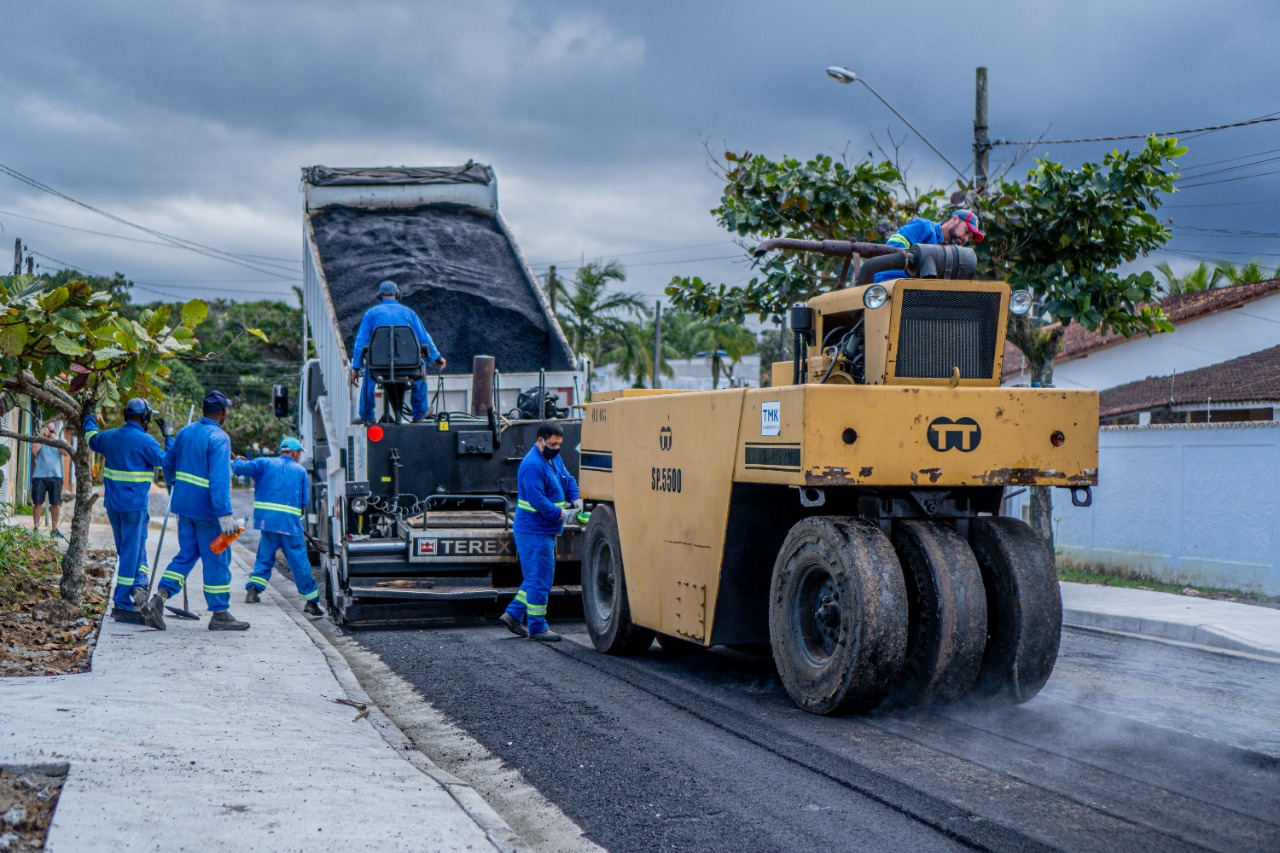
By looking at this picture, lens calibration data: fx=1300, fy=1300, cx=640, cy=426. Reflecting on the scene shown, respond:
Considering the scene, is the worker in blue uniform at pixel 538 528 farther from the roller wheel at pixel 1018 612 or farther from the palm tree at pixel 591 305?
the palm tree at pixel 591 305

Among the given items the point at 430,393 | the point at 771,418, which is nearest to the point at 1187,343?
the point at 430,393

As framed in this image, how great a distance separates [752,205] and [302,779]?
9526 millimetres

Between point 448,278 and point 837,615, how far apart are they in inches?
304

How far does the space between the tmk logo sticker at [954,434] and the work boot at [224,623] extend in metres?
5.44

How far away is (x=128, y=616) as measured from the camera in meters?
9.40

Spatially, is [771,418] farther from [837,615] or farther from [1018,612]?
[1018,612]

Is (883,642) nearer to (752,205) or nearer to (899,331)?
(899,331)

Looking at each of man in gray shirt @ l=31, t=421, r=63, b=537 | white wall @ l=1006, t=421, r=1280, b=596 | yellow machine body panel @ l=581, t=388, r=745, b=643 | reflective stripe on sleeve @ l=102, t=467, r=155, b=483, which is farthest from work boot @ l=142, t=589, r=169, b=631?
white wall @ l=1006, t=421, r=1280, b=596

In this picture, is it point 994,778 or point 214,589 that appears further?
point 214,589

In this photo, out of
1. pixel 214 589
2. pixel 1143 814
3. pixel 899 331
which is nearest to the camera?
pixel 1143 814

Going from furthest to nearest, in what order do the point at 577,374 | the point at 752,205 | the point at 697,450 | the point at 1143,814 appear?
the point at 752,205 < the point at 577,374 < the point at 697,450 < the point at 1143,814

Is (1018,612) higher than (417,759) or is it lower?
higher

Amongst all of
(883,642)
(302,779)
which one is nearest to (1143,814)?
(883,642)

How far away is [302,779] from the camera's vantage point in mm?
5121
